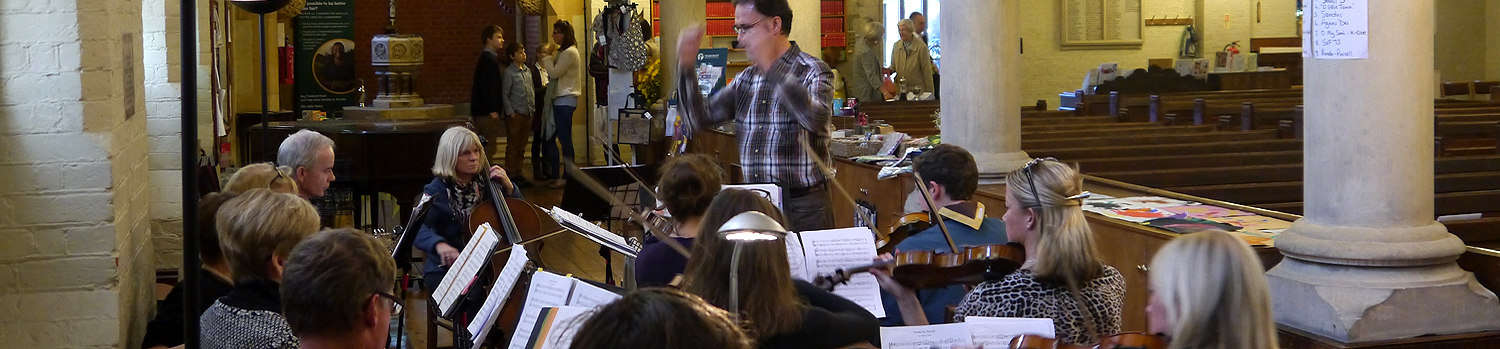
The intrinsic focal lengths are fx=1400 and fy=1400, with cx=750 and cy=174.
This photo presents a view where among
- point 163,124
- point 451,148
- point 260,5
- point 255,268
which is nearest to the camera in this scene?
point 255,268

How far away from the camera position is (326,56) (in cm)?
1415

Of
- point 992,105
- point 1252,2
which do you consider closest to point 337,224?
point 992,105

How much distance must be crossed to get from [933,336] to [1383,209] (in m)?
1.61

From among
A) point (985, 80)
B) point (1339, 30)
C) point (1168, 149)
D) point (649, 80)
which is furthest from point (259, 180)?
point (649, 80)

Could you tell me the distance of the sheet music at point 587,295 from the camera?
255 centimetres

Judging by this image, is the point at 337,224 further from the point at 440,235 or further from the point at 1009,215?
the point at 1009,215

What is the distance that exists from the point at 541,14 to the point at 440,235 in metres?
8.96

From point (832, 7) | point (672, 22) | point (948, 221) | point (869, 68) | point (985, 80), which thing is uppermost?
point (832, 7)

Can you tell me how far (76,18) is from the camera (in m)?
3.23

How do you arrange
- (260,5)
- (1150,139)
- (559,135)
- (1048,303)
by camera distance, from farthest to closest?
(559,135) → (1150,139) → (260,5) → (1048,303)

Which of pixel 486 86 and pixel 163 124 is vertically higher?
pixel 486 86

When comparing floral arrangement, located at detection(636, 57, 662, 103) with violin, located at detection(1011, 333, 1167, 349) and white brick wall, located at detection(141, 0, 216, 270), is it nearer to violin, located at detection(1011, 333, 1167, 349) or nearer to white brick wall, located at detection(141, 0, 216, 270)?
white brick wall, located at detection(141, 0, 216, 270)

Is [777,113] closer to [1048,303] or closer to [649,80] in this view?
[1048,303]

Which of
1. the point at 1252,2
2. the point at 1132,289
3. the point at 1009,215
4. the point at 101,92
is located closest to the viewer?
the point at 1009,215
